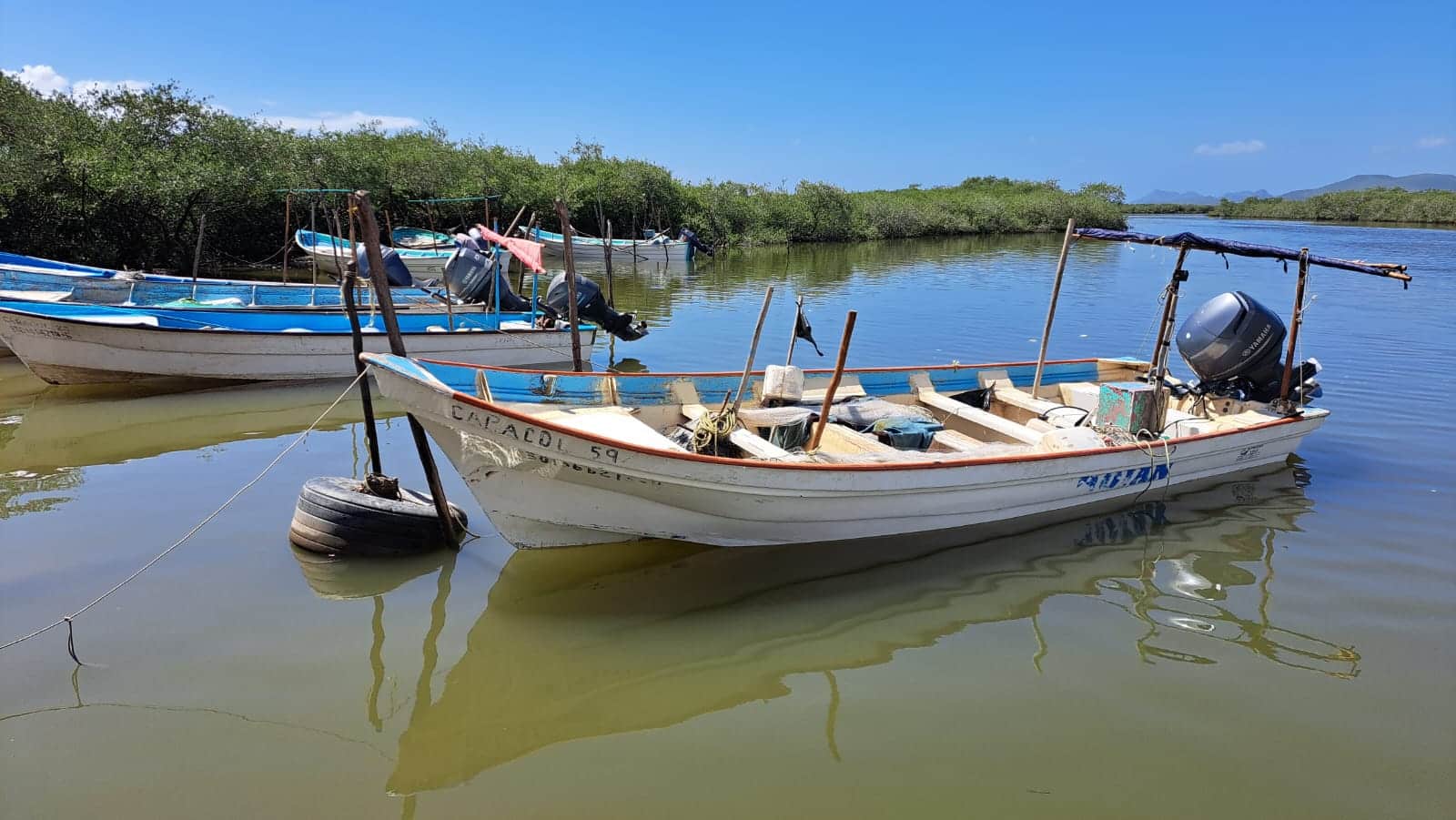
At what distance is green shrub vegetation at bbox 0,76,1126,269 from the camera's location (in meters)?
19.0

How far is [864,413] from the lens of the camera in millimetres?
7820

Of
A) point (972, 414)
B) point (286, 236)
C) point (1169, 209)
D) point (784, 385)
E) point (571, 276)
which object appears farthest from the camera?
point (1169, 209)

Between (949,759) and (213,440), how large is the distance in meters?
9.04

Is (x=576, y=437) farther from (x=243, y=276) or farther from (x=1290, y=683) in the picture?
(x=243, y=276)

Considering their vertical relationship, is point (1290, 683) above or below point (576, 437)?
→ below

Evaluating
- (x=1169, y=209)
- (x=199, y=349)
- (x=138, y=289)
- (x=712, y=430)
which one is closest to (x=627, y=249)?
(x=138, y=289)

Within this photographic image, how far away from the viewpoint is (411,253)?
2228cm

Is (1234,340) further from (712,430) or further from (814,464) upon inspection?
(712,430)

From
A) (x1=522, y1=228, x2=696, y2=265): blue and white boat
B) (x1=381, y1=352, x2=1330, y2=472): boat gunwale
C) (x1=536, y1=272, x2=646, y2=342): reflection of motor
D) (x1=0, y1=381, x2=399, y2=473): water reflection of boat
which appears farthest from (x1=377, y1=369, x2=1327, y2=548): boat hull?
(x1=522, y1=228, x2=696, y2=265): blue and white boat

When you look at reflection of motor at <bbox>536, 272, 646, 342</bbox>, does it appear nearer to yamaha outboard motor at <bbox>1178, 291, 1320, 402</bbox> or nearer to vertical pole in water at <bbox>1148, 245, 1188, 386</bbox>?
vertical pole in water at <bbox>1148, 245, 1188, 386</bbox>

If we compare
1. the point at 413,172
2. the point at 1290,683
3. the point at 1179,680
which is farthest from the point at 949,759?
the point at 413,172

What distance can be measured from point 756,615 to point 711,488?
0.97 m

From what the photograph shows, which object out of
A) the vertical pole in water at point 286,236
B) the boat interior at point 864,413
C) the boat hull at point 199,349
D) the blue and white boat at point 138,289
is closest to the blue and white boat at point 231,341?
the boat hull at point 199,349

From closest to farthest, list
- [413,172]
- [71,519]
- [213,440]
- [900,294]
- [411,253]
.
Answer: [71,519] → [213,440] → [411,253] → [900,294] → [413,172]
